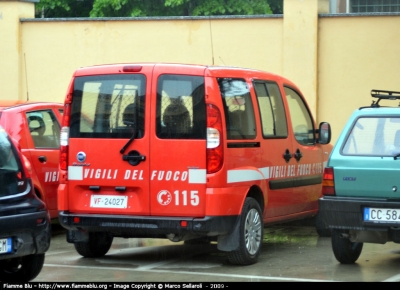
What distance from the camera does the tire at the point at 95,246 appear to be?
368 inches

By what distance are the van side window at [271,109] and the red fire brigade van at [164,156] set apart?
177mm

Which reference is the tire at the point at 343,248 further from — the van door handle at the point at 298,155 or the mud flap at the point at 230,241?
the van door handle at the point at 298,155

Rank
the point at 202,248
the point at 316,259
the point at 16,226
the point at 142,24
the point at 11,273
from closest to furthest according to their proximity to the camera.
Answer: the point at 16,226 → the point at 11,273 → the point at 316,259 → the point at 202,248 → the point at 142,24

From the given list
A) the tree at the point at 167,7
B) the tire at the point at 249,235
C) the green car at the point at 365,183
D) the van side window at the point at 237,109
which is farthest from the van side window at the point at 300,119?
the tree at the point at 167,7

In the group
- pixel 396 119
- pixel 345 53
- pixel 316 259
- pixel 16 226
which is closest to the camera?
pixel 16 226

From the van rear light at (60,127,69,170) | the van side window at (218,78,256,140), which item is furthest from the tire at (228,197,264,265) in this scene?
the van rear light at (60,127,69,170)

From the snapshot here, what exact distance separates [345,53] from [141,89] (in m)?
7.04

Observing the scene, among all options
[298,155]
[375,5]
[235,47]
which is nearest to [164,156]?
[298,155]

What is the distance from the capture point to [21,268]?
7500 millimetres

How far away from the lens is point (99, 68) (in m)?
8.96

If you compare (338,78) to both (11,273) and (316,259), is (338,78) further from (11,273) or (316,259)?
(11,273)

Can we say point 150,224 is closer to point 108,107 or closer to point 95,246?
point 95,246

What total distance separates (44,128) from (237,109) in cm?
318

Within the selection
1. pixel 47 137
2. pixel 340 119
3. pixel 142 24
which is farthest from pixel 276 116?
pixel 142 24
